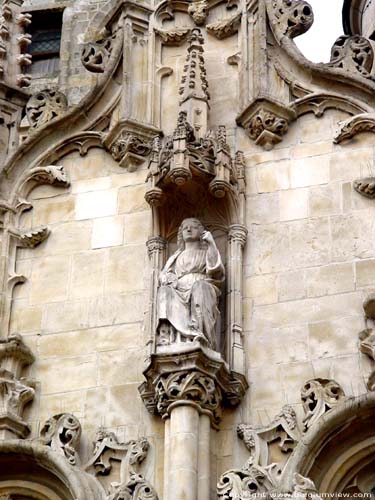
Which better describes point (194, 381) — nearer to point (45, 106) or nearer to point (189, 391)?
point (189, 391)

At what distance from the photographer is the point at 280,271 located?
16.9m

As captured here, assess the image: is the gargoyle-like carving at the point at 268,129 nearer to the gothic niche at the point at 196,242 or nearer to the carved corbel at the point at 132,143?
the gothic niche at the point at 196,242

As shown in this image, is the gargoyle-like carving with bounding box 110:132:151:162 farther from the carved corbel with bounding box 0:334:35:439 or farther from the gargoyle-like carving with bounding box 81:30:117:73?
the carved corbel with bounding box 0:334:35:439

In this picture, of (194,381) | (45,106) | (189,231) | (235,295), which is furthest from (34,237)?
(194,381)

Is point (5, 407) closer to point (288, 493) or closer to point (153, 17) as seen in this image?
point (288, 493)

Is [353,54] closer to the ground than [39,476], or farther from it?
farther from it

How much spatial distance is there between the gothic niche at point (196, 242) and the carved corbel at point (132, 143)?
29 centimetres

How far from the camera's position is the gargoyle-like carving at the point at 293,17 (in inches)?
718

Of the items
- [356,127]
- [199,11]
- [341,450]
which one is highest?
[199,11]

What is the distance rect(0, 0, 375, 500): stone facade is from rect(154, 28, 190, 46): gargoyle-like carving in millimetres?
28

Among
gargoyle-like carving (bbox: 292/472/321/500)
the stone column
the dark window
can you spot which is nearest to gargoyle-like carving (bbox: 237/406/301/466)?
the stone column

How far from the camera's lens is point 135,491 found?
51.9 ft

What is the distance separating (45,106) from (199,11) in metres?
1.70

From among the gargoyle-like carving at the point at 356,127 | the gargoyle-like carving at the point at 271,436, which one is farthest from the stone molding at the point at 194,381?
the gargoyle-like carving at the point at 356,127
